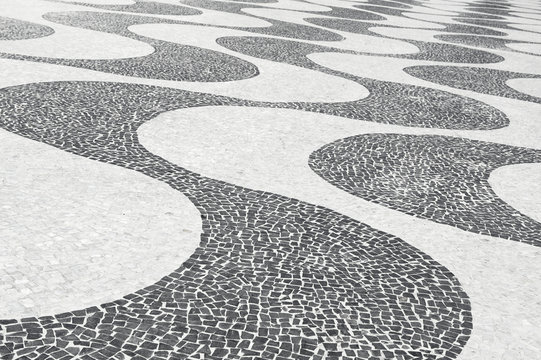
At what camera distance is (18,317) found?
107 inches

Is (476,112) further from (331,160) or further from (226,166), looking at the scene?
(226,166)

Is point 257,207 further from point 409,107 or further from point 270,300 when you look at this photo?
point 409,107

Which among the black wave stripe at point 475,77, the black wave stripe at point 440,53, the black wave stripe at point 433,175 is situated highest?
the black wave stripe at point 433,175

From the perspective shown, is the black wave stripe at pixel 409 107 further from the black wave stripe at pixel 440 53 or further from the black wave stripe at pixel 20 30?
the black wave stripe at pixel 20 30

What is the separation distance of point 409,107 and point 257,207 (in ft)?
11.1

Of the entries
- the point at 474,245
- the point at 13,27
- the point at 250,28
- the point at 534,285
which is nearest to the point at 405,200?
the point at 474,245

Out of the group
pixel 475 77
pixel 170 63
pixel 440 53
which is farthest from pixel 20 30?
pixel 440 53

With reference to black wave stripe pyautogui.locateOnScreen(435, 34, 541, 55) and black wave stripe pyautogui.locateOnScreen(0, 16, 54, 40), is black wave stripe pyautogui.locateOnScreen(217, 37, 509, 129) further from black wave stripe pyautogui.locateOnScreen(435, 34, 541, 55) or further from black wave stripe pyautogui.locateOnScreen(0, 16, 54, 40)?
black wave stripe pyautogui.locateOnScreen(435, 34, 541, 55)

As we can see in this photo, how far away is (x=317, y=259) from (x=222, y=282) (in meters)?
0.57

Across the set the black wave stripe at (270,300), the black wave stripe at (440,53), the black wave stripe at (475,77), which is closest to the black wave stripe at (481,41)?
the black wave stripe at (440,53)

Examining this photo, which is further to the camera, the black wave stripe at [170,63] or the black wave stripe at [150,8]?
the black wave stripe at [150,8]

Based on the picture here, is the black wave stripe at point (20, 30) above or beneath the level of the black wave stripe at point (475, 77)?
beneath

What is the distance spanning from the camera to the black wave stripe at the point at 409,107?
6473mm

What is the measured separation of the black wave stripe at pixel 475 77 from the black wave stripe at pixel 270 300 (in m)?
4.78
